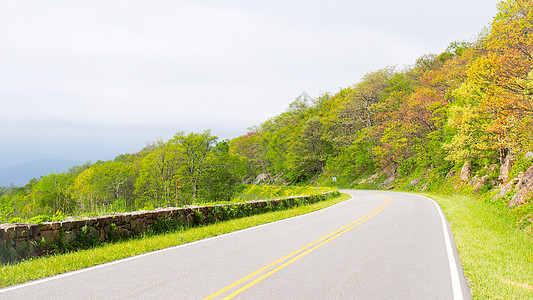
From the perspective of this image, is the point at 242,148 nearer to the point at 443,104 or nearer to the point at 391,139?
the point at 391,139

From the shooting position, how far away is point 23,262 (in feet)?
20.4

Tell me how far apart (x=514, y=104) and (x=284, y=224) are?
1098 centimetres

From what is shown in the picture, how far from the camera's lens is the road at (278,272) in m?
4.58

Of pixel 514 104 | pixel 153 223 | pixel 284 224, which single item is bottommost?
pixel 284 224

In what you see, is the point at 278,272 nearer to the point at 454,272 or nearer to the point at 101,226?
the point at 454,272

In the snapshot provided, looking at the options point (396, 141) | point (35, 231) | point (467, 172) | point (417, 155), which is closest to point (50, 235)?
point (35, 231)

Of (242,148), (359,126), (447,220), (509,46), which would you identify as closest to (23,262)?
(447,220)

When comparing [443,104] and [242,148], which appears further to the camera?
[242,148]

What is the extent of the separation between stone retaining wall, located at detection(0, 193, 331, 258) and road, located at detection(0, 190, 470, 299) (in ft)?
6.59

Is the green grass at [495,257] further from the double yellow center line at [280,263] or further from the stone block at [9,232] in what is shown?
the stone block at [9,232]

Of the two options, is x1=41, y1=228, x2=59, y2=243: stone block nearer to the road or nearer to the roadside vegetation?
the roadside vegetation

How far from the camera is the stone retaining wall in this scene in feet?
21.5

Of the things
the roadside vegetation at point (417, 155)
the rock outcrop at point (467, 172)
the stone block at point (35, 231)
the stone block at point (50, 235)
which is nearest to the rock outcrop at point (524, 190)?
the roadside vegetation at point (417, 155)

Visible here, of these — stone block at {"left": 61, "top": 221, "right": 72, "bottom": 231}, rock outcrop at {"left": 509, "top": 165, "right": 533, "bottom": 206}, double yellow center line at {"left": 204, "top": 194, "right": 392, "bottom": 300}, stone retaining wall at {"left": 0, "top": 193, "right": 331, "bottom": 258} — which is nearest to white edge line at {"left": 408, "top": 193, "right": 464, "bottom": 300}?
double yellow center line at {"left": 204, "top": 194, "right": 392, "bottom": 300}
